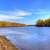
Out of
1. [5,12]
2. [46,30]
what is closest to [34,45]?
[46,30]

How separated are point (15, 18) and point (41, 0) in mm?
351

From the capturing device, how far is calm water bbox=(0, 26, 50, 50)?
3.83 ft

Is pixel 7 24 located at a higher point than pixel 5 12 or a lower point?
lower

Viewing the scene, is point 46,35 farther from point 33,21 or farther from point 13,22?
point 13,22

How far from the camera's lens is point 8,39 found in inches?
46.0

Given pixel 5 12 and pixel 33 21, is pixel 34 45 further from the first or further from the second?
pixel 5 12

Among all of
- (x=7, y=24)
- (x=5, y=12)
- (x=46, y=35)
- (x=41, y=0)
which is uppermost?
(x=41, y=0)

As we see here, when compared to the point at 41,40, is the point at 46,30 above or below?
above

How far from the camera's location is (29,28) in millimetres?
1189

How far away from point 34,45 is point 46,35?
17 centimetres

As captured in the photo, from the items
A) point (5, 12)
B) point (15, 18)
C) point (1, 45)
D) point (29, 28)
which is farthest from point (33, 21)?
point (1, 45)

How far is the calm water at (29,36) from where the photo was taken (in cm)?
117

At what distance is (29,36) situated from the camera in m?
1.18

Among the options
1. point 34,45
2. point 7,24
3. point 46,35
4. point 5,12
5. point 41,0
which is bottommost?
point 34,45
